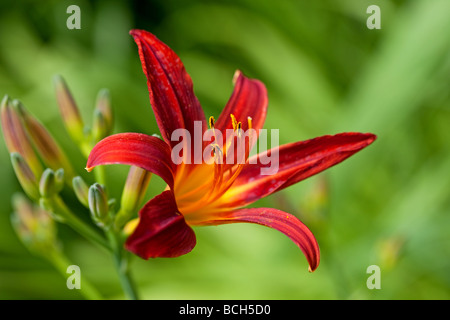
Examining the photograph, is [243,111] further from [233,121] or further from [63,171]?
[63,171]

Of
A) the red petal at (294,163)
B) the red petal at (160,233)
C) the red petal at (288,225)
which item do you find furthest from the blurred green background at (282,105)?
the red petal at (160,233)

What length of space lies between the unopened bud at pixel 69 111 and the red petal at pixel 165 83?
327 mm

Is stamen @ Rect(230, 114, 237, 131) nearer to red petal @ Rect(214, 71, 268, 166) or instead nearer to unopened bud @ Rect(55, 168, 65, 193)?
red petal @ Rect(214, 71, 268, 166)

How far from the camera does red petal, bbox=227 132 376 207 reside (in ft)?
3.04

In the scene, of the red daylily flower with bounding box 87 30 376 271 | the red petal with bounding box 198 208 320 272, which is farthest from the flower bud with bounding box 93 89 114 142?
the red petal with bounding box 198 208 320 272

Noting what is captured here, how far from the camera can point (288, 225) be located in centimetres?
86

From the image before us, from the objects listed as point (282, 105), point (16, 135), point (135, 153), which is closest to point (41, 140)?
point (16, 135)

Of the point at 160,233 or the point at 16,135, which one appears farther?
the point at 16,135

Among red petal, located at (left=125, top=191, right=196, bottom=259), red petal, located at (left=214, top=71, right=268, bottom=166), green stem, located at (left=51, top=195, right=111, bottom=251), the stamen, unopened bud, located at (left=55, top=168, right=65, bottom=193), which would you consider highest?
red petal, located at (left=214, top=71, right=268, bottom=166)

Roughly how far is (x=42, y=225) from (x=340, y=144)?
0.82 m

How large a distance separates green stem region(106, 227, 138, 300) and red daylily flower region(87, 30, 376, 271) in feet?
0.53

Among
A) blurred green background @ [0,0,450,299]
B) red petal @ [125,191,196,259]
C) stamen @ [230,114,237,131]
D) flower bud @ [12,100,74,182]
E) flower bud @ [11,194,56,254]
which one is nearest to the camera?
red petal @ [125,191,196,259]

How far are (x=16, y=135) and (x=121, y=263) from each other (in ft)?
1.18

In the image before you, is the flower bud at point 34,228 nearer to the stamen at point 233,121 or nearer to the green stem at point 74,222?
the green stem at point 74,222
